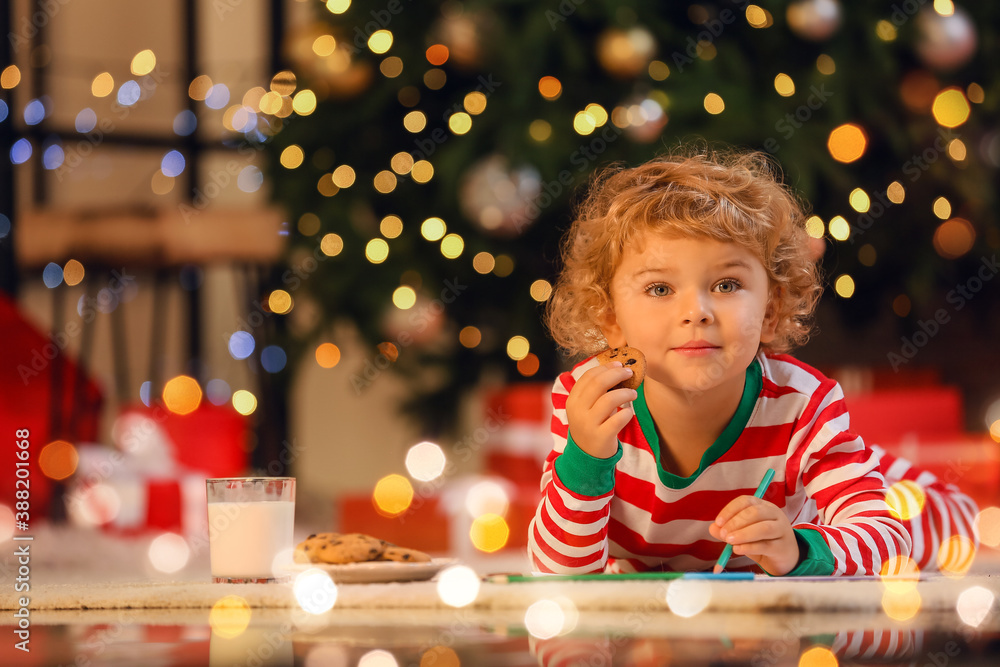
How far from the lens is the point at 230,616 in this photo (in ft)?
1.94

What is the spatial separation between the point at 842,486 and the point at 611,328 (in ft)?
0.85

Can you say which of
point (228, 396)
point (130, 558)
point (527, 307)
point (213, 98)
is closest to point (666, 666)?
point (130, 558)

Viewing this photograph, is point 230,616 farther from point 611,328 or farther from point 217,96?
point 217,96

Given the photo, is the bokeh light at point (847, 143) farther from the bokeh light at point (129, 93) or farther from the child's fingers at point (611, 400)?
the bokeh light at point (129, 93)

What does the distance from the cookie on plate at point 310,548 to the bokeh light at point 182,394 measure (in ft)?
8.75

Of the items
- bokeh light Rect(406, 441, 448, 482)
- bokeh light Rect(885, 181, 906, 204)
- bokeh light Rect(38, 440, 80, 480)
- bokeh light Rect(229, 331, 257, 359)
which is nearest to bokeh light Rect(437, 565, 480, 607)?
bokeh light Rect(885, 181, 906, 204)

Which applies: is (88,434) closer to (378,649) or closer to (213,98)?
(213,98)

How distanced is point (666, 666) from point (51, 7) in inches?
155

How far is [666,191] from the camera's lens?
0.98 m

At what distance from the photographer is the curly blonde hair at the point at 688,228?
940 millimetres

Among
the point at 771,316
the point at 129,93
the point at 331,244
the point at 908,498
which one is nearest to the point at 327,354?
the point at 331,244

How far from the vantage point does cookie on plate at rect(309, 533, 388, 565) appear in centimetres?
73

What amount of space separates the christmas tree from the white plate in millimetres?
1459

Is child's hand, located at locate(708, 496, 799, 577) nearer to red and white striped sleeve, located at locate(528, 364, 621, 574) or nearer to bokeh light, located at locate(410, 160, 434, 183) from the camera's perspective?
red and white striped sleeve, located at locate(528, 364, 621, 574)
